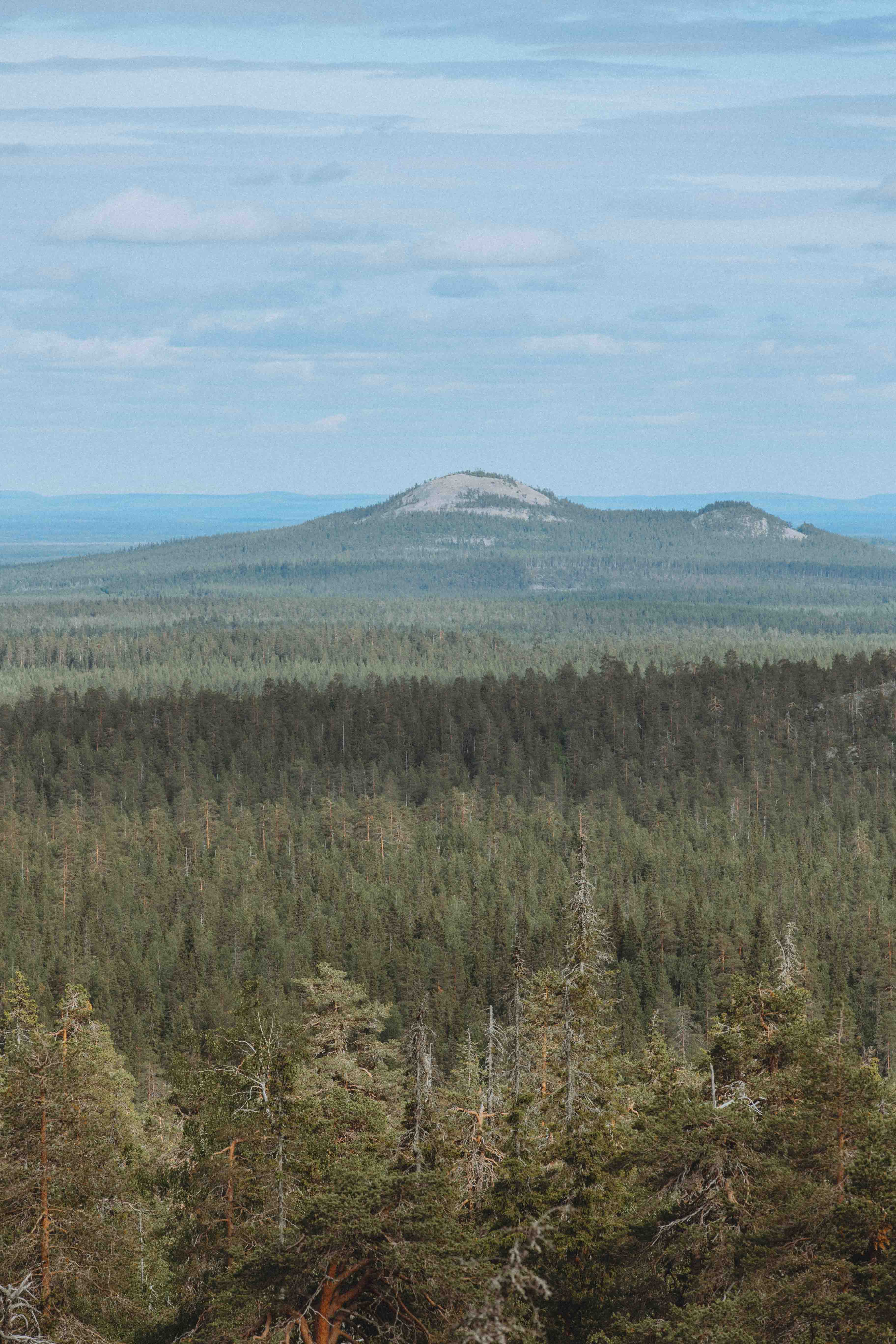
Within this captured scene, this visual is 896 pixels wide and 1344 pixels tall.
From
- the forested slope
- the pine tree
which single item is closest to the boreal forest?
the pine tree

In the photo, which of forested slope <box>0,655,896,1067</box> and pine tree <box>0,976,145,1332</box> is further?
forested slope <box>0,655,896,1067</box>

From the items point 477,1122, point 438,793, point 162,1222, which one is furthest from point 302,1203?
point 438,793

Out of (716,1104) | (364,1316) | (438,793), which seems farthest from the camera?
(438,793)

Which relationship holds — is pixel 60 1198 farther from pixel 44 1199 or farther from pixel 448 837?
pixel 448 837

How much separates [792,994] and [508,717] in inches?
5875

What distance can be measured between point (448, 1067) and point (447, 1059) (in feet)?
1.49

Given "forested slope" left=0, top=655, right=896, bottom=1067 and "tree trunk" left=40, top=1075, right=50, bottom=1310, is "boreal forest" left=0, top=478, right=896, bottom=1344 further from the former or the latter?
"forested slope" left=0, top=655, right=896, bottom=1067

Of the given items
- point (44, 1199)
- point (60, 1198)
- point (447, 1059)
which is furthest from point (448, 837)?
point (44, 1199)

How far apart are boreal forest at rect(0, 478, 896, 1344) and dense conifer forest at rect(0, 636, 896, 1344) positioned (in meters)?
0.11

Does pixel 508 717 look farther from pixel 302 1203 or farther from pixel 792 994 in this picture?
pixel 302 1203

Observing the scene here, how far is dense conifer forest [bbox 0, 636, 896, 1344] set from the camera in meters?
23.6

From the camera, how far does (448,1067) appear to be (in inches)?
3314

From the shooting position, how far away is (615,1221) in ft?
87.4

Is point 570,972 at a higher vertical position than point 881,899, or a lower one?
higher
